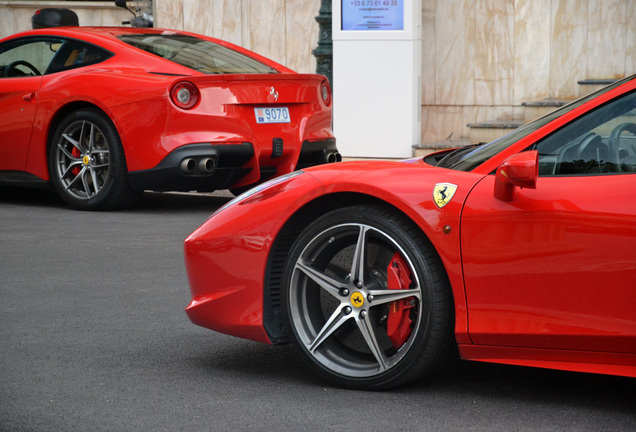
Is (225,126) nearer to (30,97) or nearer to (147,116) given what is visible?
(147,116)

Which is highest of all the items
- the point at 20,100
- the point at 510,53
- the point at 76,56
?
the point at 510,53

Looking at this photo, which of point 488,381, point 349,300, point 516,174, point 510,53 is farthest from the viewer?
point 510,53

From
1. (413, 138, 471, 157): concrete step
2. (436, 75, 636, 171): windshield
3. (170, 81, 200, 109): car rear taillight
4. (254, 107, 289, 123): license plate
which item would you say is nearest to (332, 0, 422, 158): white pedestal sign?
(413, 138, 471, 157): concrete step

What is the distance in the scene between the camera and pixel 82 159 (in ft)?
28.0

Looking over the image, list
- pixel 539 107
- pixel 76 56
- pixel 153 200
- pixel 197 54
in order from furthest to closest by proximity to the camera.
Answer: pixel 539 107 → pixel 153 200 → pixel 76 56 → pixel 197 54

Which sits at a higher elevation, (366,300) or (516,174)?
(516,174)

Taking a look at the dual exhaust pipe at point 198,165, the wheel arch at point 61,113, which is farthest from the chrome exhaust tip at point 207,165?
the wheel arch at point 61,113

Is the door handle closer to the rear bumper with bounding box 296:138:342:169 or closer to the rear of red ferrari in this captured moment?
the rear of red ferrari

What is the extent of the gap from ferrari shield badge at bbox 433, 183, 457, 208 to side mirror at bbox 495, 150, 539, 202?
179 millimetres

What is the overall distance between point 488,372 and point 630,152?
41.4 inches

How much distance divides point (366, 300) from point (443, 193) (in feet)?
1.58

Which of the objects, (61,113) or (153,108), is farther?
(61,113)

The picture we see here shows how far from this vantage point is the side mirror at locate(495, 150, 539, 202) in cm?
327

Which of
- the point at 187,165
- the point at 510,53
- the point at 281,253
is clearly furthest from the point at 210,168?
the point at 510,53
